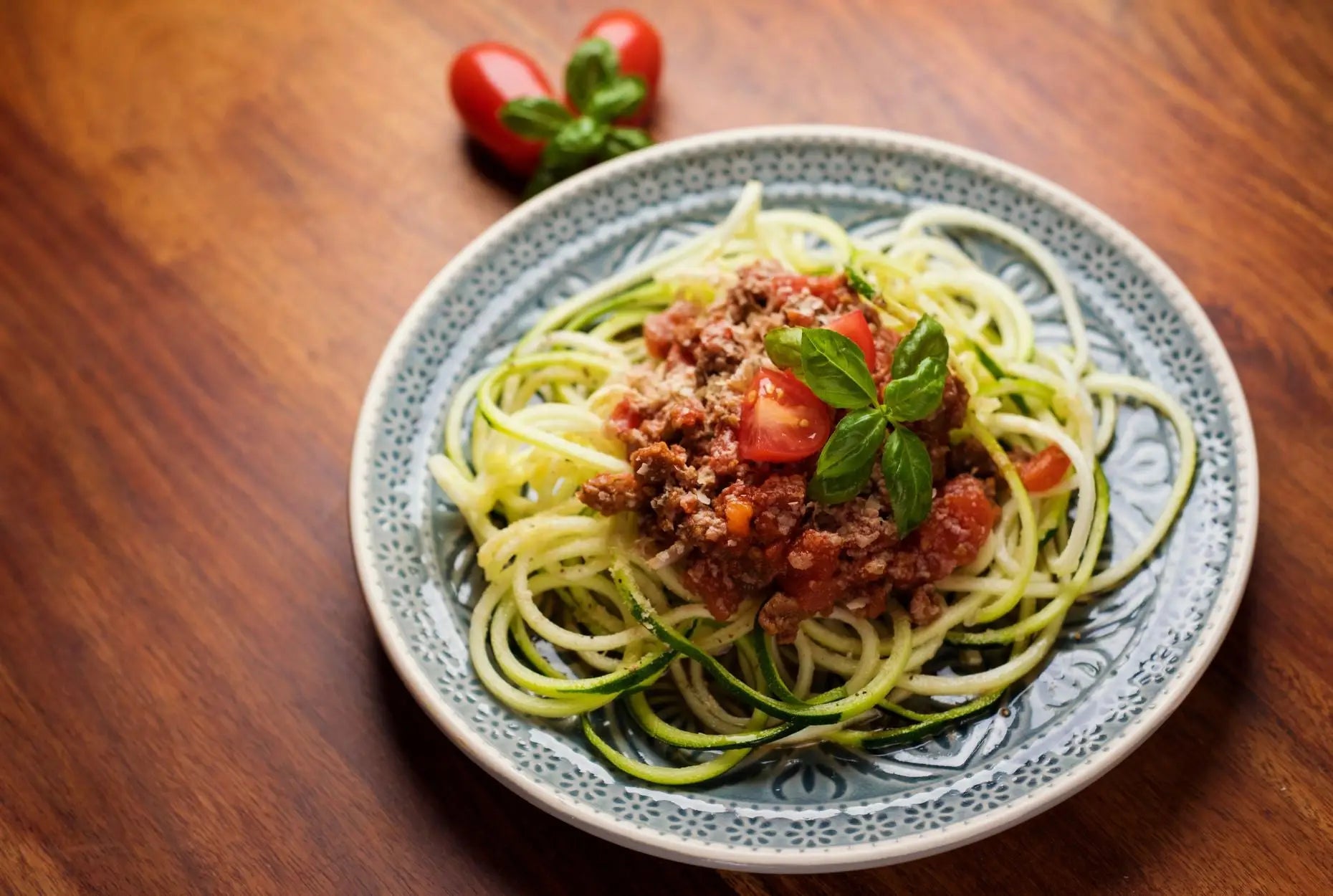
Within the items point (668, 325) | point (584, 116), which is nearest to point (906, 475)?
point (668, 325)

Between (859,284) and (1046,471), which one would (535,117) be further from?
(1046,471)

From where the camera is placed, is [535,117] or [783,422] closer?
[783,422]

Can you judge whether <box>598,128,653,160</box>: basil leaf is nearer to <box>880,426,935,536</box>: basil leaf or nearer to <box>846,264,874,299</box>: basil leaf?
<box>846,264,874,299</box>: basil leaf

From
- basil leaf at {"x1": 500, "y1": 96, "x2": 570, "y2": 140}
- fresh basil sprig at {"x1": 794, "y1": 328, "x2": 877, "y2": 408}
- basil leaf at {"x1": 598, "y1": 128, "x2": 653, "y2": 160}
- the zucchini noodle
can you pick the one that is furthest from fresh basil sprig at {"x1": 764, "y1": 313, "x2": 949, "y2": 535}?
Answer: basil leaf at {"x1": 500, "y1": 96, "x2": 570, "y2": 140}

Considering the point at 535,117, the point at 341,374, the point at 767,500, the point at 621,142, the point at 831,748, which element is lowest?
the point at 341,374

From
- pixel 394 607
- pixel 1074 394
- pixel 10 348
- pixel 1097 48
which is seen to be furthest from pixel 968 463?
pixel 10 348
